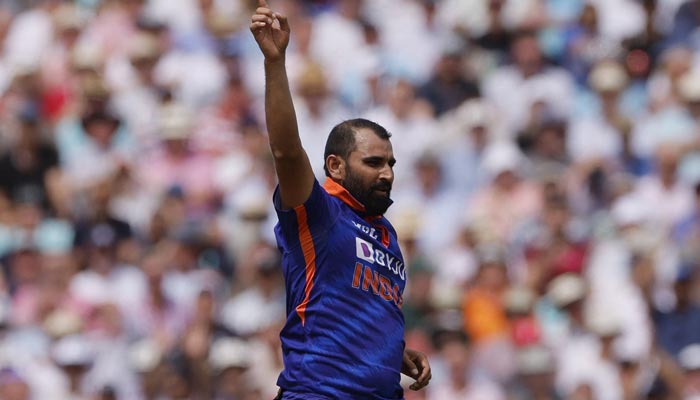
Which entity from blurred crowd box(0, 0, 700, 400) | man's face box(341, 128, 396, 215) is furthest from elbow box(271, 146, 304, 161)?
blurred crowd box(0, 0, 700, 400)

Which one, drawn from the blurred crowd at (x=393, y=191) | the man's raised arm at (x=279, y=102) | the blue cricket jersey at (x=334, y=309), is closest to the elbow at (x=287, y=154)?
the man's raised arm at (x=279, y=102)

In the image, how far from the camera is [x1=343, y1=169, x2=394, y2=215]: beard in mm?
6254

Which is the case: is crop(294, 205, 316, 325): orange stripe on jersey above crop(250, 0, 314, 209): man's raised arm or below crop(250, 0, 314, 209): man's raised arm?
below

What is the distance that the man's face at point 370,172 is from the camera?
20.5ft

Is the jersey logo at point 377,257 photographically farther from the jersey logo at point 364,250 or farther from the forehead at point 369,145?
the forehead at point 369,145

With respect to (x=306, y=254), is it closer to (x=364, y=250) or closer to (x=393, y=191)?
(x=364, y=250)

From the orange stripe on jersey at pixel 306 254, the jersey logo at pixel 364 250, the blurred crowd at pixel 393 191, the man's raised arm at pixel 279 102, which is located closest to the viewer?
the man's raised arm at pixel 279 102

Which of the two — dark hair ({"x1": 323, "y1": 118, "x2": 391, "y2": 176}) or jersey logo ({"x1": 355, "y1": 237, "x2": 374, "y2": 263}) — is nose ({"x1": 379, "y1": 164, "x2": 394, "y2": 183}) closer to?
dark hair ({"x1": 323, "y1": 118, "x2": 391, "y2": 176})

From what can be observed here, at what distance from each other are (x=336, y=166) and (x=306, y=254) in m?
0.41

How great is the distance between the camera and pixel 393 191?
1251cm

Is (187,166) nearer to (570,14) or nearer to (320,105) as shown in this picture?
(320,105)

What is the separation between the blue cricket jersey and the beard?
3cm

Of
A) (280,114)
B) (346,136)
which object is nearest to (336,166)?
(346,136)

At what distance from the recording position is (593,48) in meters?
13.8
